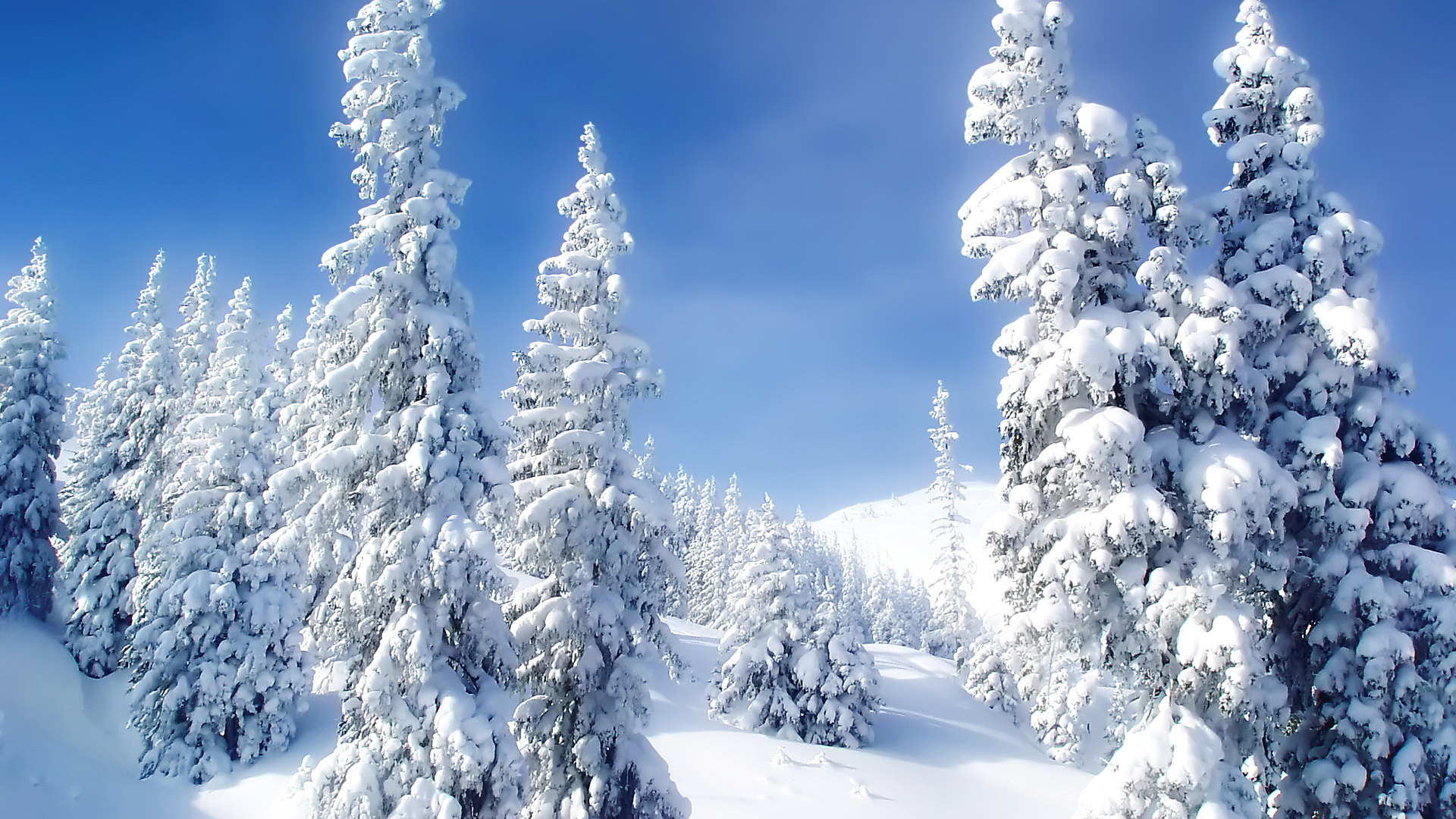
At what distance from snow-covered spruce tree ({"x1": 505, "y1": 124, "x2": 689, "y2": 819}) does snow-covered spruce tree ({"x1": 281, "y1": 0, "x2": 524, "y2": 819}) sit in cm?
171

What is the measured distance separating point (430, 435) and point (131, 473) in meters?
27.2

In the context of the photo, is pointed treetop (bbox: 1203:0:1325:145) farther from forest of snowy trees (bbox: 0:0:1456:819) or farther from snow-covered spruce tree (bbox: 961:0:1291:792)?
snow-covered spruce tree (bbox: 961:0:1291:792)

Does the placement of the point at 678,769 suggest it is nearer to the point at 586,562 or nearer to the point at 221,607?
the point at 586,562

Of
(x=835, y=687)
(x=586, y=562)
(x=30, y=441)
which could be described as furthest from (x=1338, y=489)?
(x=30, y=441)

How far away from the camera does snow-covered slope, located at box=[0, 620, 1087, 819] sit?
25688 millimetres

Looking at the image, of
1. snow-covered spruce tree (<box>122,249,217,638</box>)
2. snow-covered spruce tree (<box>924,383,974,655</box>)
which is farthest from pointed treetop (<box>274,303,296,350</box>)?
snow-covered spruce tree (<box>924,383,974,655</box>)

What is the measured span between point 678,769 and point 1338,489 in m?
23.4

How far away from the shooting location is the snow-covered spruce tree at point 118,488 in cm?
3378

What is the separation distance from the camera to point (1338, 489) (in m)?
12.9

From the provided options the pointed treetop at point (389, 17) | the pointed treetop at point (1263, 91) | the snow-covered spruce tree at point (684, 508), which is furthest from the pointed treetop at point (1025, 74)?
the snow-covered spruce tree at point (684, 508)

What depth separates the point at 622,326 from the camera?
18641 mm

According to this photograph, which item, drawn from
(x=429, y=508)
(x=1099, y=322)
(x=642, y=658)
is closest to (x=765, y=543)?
(x=642, y=658)

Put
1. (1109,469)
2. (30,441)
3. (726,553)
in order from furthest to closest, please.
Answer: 1. (726,553)
2. (30,441)
3. (1109,469)

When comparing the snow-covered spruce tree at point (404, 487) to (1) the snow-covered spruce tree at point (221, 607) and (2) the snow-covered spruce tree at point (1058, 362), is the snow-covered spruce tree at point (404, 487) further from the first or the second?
(1) the snow-covered spruce tree at point (221, 607)
